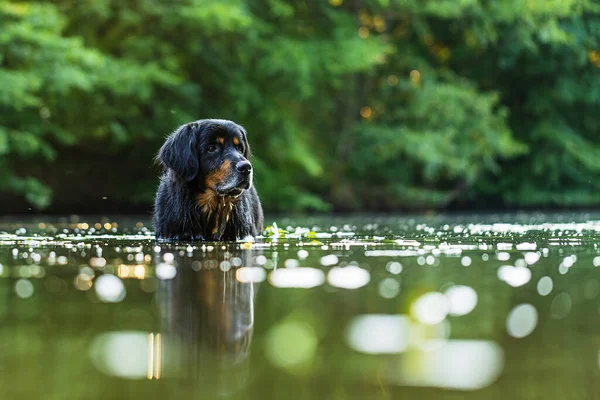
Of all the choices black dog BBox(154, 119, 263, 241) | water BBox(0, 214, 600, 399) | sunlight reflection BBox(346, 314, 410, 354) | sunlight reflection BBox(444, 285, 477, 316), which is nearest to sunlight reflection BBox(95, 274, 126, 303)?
water BBox(0, 214, 600, 399)

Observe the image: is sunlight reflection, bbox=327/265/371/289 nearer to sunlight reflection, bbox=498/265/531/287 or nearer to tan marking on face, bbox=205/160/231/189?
sunlight reflection, bbox=498/265/531/287

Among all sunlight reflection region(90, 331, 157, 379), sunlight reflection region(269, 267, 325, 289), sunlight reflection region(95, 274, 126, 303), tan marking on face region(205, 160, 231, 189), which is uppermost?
tan marking on face region(205, 160, 231, 189)

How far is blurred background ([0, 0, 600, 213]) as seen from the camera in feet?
67.6

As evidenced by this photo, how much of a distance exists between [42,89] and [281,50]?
5.80 meters

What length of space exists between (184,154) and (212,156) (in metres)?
0.23

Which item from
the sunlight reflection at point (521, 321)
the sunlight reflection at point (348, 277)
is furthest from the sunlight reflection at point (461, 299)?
the sunlight reflection at point (348, 277)

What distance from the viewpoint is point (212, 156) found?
816 cm

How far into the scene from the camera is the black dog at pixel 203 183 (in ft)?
26.4

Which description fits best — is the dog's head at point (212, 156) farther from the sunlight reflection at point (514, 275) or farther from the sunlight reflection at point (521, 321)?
the sunlight reflection at point (521, 321)

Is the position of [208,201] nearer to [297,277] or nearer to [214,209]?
[214,209]

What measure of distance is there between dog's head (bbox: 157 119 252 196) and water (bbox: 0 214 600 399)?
176 centimetres

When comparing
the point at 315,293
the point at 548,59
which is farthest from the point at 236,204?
the point at 548,59

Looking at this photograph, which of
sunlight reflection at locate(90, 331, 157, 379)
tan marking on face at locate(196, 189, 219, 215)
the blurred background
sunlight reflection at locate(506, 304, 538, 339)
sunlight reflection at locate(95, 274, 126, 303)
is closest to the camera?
sunlight reflection at locate(90, 331, 157, 379)

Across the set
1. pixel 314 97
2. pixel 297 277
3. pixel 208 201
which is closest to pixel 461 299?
pixel 297 277
